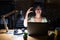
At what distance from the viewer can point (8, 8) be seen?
3.10 meters

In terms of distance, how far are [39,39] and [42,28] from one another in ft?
0.63

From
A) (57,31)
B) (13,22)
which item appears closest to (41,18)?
(13,22)

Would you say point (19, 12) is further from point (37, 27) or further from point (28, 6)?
point (37, 27)

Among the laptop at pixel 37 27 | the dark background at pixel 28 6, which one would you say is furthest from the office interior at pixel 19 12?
the laptop at pixel 37 27

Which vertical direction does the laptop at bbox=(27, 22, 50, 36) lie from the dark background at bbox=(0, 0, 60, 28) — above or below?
below

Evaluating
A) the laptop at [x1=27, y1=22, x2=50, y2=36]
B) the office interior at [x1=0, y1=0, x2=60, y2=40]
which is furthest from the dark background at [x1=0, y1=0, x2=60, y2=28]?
the laptop at [x1=27, y1=22, x2=50, y2=36]

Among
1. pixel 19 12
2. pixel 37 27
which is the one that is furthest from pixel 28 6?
pixel 37 27

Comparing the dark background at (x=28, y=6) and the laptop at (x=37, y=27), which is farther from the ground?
the dark background at (x=28, y=6)

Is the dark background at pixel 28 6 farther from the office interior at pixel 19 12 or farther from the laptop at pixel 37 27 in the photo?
the laptop at pixel 37 27

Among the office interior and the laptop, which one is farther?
the office interior

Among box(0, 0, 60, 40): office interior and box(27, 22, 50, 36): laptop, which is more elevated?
box(0, 0, 60, 40): office interior

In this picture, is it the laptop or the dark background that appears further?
the dark background

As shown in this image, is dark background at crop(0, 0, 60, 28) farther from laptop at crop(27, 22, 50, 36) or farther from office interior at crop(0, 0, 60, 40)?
laptop at crop(27, 22, 50, 36)

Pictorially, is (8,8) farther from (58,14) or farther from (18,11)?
(58,14)
